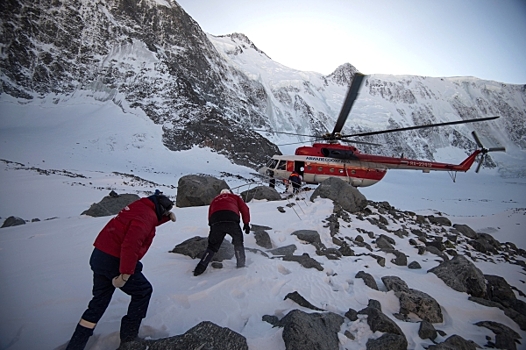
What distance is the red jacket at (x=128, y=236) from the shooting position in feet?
8.51

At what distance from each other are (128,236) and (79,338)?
41.0 inches

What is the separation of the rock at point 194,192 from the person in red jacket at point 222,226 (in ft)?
20.2

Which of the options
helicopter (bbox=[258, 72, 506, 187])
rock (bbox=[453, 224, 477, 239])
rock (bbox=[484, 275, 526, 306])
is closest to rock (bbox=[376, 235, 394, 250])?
rock (bbox=[484, 275, 526, 306])

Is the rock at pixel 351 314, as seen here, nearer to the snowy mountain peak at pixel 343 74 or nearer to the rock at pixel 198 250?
the rock at pixel 198 250

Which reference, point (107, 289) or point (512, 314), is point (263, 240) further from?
point (512, 314)

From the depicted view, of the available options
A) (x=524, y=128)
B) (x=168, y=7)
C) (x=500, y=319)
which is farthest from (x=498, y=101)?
(x=500, y=319)

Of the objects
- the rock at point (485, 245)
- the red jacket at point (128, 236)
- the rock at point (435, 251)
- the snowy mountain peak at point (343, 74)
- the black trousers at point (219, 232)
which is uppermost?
the snowy mountain peak at point (343, 74)

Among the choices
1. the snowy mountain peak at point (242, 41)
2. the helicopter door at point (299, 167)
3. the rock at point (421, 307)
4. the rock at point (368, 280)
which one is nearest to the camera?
the rock at point (421, 307)

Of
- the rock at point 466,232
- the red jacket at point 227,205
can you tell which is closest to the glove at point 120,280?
the red jacket at point 227,205

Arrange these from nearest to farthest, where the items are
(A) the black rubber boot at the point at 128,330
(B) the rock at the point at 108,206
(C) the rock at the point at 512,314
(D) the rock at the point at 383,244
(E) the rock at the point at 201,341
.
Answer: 1. (E) the rock at the point at 201,341
2. (A) the black rubber boot at the point at 128,330
3. (C) the rock at the point at 512,314
4. (D) the rock at the point at 383,244
5. (B) the rock at the point at 108,206

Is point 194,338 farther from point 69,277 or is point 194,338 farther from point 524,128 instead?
point 524,128

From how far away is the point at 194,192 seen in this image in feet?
35.1

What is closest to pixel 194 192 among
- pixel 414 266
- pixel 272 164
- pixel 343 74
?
pixel 272 164

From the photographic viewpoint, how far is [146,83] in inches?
1738
